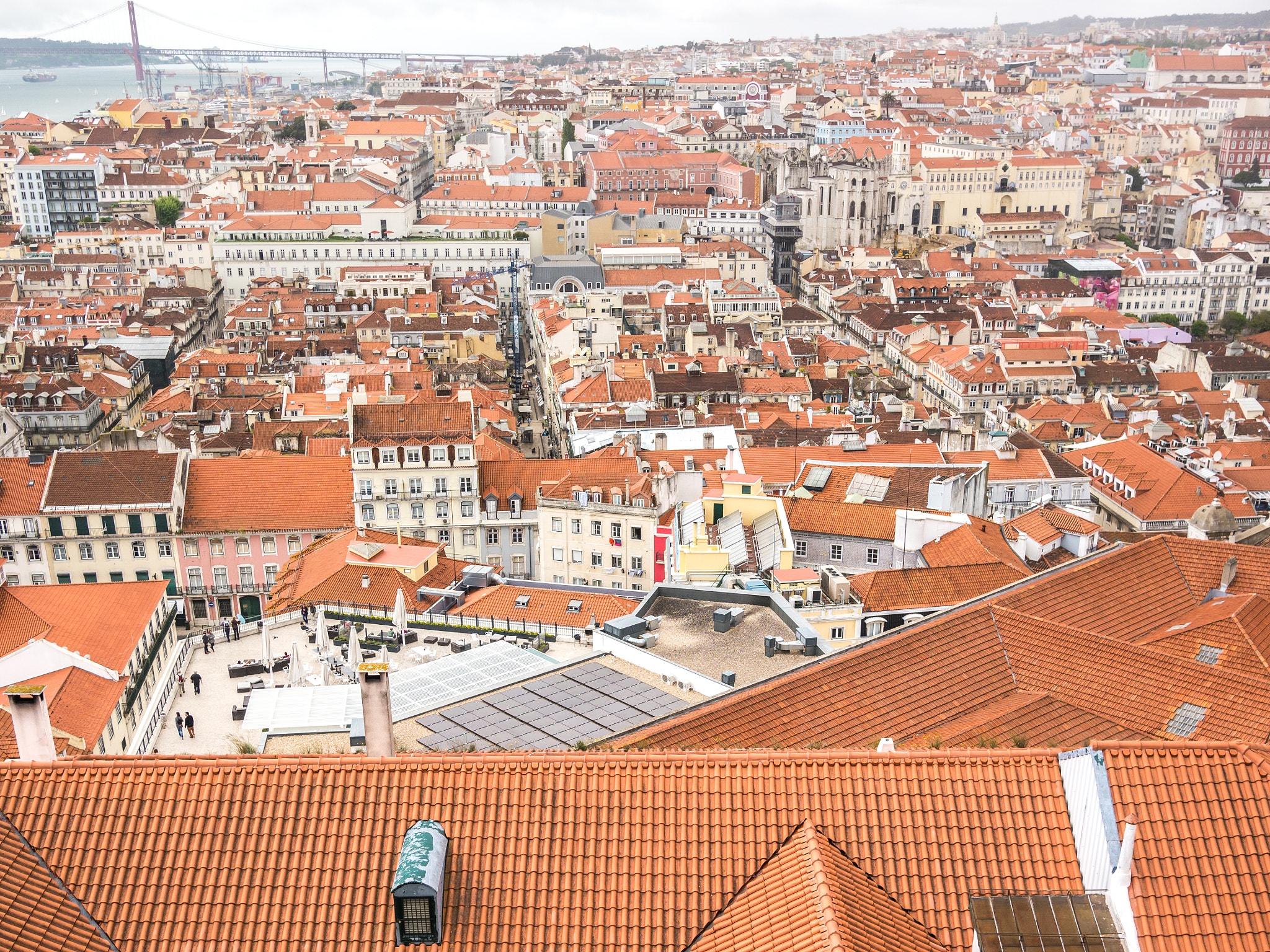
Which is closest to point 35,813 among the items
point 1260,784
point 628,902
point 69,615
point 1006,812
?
point 628,902

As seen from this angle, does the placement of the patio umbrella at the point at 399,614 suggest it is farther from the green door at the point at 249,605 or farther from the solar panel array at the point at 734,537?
the green door at the point at 249,605

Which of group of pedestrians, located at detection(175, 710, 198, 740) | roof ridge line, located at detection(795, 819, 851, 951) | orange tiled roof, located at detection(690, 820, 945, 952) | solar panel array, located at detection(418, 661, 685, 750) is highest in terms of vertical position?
roof ridge line, located at detection(795, 819, 851, 951)

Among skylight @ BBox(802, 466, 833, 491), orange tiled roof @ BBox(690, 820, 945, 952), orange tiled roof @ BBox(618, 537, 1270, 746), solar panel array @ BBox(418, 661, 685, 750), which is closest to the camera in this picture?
orange tiled roof @ BBox(690, 820, 945, 952)

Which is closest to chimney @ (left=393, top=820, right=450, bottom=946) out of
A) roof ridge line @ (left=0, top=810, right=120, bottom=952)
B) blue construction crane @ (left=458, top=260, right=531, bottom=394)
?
roof ridge line @ (left=0, top=810, right=120, bottom=952)

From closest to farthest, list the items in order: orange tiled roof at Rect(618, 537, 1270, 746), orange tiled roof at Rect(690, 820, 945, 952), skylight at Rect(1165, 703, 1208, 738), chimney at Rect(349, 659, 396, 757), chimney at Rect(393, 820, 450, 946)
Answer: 1. orange tiled roof at Rect(690, 820, 945, 952)
2. chimney at Rect(393, 820, 450, 946)
3. chimney at Rect(349, 659, 396, 757)
4. orange tiled roof at Rect(618, 537, 1270, 746)
5. skylight at Rect(1165, 703, 1208, 738)

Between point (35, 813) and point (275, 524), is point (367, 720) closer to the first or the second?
point (35, 813)

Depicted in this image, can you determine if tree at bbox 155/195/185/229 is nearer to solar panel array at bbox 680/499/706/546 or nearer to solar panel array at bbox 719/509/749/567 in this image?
solar panel array at bbox 680/499/706/546
